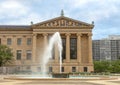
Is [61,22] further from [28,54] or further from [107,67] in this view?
[107,67]

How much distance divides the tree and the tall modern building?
264 feet

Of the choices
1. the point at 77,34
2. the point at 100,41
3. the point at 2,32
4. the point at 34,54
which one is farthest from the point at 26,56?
the point at 100,41

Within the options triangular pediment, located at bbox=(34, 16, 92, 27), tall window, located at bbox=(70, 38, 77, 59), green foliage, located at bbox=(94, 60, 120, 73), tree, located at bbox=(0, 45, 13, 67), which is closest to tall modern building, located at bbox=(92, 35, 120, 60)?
green foliage, located at bbox=(94, 60, 120, 73)

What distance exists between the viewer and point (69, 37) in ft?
356

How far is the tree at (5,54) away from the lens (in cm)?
10262

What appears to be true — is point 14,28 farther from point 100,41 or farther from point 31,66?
point 100,41

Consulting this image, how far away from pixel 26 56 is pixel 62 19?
1833 cm

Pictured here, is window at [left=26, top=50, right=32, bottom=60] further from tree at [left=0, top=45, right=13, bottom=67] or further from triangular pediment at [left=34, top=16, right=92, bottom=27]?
triangular pediment at [left=34, top=16, right=92, bottom=27]

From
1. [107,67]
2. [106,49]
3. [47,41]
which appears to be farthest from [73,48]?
[106,49]

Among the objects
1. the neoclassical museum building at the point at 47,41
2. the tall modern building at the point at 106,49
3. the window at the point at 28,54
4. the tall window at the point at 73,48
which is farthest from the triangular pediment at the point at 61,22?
the tall modern building at the point at 106,49

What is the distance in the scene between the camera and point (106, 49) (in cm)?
18500

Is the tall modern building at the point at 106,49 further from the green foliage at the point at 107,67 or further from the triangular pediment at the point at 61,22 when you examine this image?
the triangular pediment at the point at 61,22

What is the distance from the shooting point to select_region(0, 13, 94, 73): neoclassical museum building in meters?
107

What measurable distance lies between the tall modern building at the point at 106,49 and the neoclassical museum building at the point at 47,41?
6852cm
